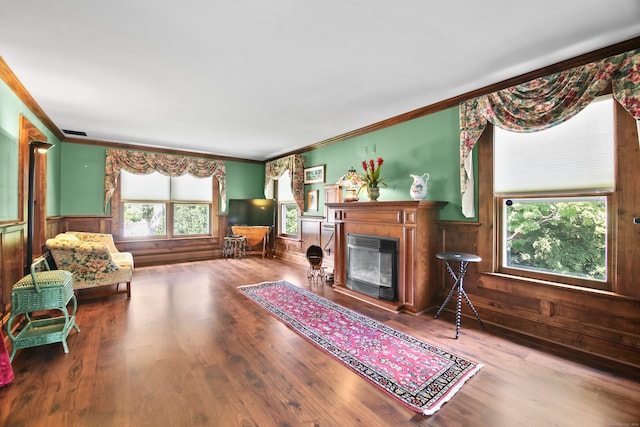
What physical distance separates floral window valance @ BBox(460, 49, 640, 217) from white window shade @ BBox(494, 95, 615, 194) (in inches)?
7.4

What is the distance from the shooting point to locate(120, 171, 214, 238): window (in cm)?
587

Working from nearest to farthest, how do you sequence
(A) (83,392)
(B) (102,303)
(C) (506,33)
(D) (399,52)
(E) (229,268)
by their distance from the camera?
(A) (83,392), (C) (506,33), (D) (399,52), (B) (102,303), (E) (229,268)

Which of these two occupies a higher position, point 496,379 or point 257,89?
point 257,89

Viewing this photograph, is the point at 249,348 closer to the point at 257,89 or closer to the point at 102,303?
the point at 102,303

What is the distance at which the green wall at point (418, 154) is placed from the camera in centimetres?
334

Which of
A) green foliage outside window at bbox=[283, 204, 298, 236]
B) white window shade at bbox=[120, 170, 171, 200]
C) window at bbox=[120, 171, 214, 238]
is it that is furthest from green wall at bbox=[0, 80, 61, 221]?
green foliage outside window at bbox=[283, 204, 298, 236]

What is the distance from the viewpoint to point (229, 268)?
216 inches

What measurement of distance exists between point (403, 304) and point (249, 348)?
1.82 metres

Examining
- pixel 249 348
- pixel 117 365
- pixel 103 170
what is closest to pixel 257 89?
pixel 249 348

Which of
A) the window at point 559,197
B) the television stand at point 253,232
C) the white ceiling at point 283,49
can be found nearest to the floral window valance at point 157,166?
the television stand at point 253,232

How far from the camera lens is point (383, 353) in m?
2.34

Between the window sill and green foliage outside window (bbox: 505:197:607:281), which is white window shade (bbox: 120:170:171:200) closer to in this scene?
the window sill

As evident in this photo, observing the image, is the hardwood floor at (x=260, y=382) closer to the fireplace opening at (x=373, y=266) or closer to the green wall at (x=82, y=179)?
the fireplace opening at (x=373, y=266)

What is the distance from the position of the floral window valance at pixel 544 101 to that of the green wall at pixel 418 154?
0.21 m
